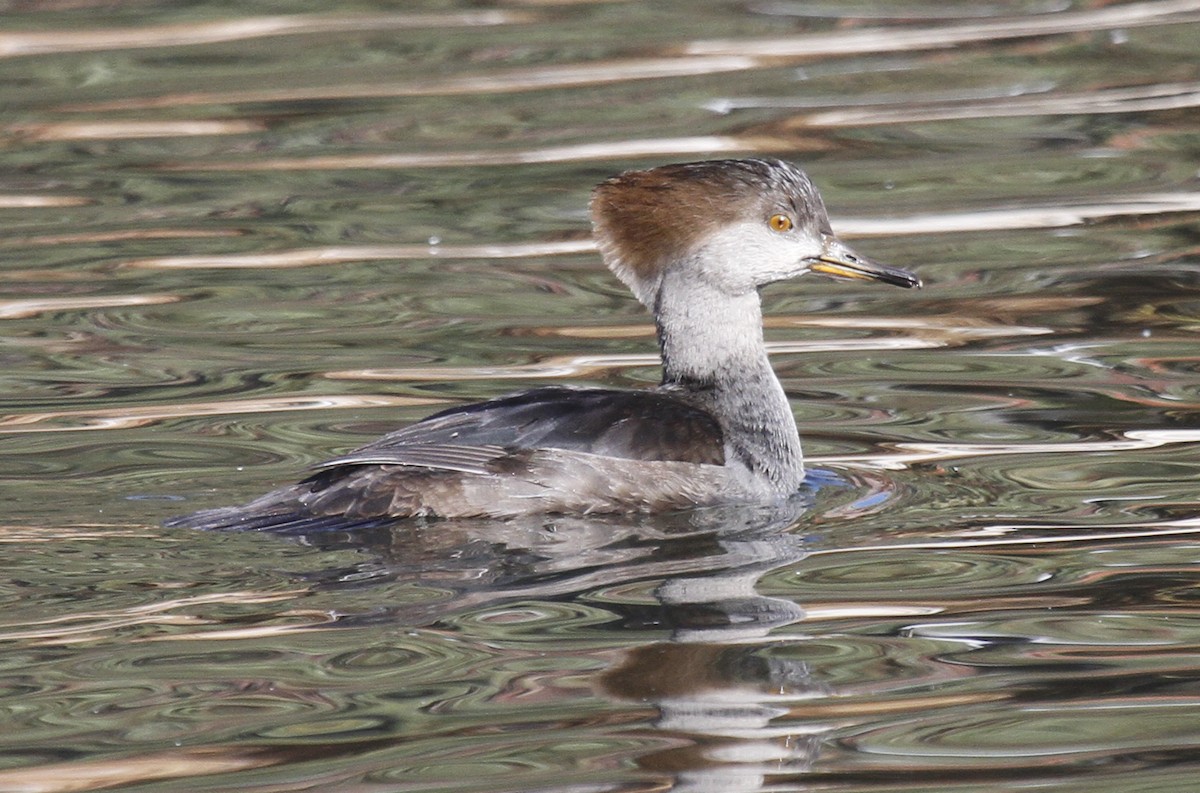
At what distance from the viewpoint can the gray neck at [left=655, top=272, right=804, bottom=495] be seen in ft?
23.6

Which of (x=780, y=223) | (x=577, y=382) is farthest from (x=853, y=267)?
(x=577, y=382)

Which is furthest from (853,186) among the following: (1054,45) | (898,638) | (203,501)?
(898,638)

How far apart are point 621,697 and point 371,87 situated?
8571 millimetres

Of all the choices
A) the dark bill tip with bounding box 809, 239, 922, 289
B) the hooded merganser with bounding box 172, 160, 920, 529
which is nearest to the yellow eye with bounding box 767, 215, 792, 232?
the hooded merganser with bounding box 172, 160, 920, 529

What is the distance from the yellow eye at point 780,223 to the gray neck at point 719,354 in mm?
253

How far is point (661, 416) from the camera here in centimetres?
687

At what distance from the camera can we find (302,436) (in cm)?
768

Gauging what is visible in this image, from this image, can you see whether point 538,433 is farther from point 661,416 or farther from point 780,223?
point 780,223

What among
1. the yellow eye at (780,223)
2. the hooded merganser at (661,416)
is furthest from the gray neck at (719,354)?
the yellow eye at (780,223)

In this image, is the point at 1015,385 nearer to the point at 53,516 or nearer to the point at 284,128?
the point at 53,516

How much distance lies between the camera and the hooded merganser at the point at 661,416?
21.5ft

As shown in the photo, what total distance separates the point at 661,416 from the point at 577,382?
5.06ft

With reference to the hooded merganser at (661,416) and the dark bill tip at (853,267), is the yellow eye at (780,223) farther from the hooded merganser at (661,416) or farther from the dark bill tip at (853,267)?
the dark bill tip at (853,267)

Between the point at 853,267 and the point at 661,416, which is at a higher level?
the point at 853,267
